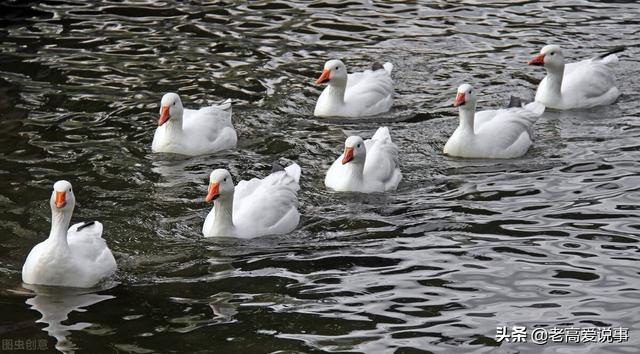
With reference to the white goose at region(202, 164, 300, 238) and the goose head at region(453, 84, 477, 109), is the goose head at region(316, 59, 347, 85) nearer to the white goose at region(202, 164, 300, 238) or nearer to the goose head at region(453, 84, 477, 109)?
the goose head at region(453, 84, 477, 109)

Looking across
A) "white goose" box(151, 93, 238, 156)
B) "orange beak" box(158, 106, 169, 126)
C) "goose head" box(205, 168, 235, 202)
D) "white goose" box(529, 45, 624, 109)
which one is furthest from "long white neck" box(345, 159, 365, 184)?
"white goose" box(529, 45, 624, 109)

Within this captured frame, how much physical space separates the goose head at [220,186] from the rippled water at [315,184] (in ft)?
1.48

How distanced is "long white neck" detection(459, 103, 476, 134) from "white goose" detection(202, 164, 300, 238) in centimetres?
266

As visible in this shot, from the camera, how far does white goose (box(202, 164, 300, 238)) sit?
→ 11312 mm

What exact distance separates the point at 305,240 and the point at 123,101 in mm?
5198

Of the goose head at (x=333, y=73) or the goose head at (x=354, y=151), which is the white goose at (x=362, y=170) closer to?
the goose head at (x=354, y=151)

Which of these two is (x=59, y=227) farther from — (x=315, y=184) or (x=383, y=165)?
(x=383, y=165)

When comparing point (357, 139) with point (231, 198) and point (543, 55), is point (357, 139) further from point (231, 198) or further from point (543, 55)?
point (543, 55)

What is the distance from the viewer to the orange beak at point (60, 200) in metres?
10.2

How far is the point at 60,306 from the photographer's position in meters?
9.84

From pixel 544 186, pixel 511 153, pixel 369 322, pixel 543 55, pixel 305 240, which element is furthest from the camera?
pixel 543 55

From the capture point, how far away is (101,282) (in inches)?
405

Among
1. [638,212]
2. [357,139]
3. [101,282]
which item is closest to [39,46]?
[357,139]

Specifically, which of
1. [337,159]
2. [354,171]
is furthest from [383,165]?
[337,159]
